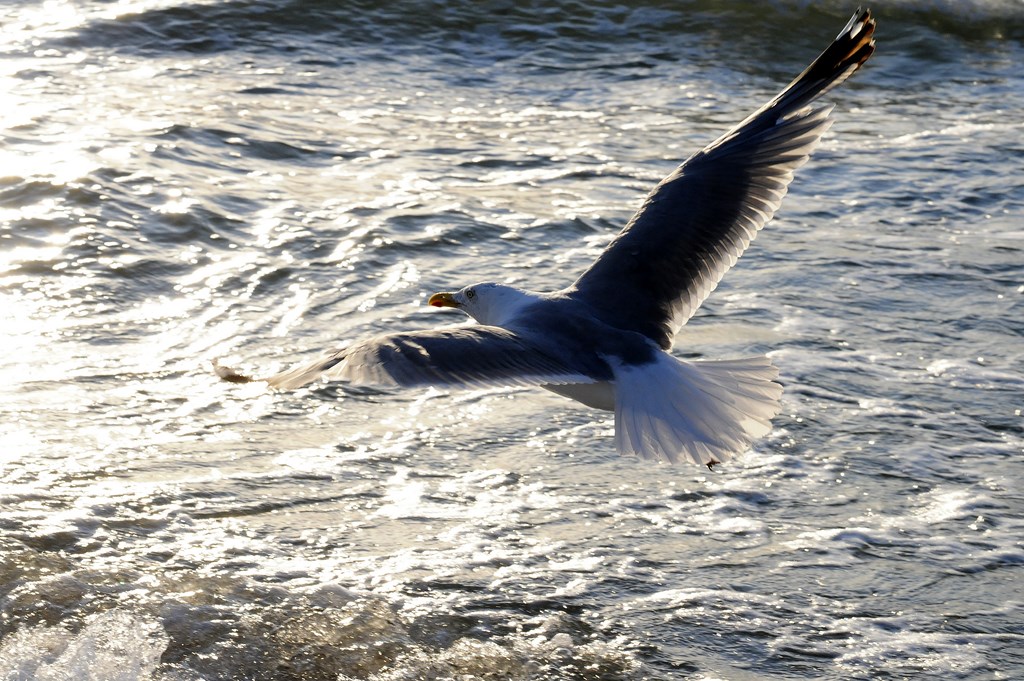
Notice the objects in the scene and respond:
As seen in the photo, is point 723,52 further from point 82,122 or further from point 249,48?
point 82,122

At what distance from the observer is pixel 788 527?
4008 mm

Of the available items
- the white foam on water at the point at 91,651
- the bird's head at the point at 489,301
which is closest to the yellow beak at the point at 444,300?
the bird's head at the point at 489,301

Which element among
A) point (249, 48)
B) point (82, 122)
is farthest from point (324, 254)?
point (249, 48)

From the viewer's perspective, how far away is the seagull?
3377mm

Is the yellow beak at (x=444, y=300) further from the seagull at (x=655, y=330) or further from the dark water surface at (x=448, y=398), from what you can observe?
the dark water surface at (x=448, y=398)

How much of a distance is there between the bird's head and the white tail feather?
539 mm

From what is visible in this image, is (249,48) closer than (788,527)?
No

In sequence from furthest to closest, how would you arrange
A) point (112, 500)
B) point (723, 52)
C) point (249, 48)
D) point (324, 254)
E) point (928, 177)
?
point (723, 52), point (249, 48), point (928, 177), point (324, 254), point (112, 500)

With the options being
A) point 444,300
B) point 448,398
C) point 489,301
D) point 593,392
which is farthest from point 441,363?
point 448,398

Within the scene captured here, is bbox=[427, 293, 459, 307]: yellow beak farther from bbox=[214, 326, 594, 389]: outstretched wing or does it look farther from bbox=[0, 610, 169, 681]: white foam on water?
bbox=[0, 610, 169, 681]: white foam on water

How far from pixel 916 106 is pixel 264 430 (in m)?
6.12

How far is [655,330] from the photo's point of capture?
13.8 feet

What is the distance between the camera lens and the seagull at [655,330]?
11.1ft

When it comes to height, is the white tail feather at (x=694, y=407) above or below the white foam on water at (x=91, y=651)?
above
